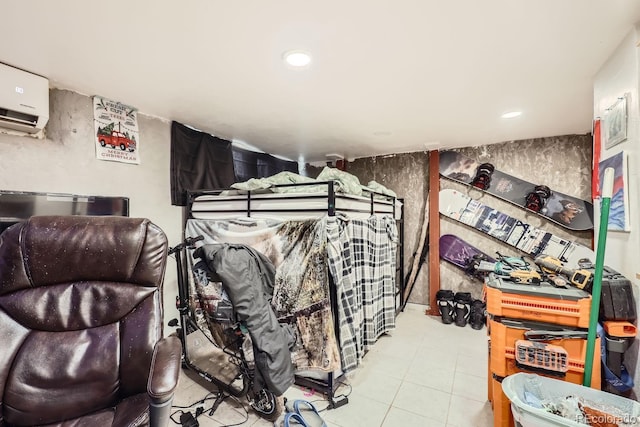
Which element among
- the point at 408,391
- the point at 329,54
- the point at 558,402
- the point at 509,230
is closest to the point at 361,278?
the point at 408,391

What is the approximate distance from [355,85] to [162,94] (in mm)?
1527

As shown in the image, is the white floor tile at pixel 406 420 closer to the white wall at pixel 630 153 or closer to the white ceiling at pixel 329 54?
the white wall at pixel 630 153

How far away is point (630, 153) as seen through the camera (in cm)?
142

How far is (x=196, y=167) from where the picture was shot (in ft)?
10.3

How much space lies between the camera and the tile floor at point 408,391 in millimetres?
1932

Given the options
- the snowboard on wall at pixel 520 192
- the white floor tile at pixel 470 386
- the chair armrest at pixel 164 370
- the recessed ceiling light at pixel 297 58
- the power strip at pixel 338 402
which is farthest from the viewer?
the snowboard on wall at pixel 520 192

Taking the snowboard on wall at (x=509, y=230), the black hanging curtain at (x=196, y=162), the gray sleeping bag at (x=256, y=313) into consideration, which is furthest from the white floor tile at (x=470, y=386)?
the black hanging curtain at (x=196, y=162)

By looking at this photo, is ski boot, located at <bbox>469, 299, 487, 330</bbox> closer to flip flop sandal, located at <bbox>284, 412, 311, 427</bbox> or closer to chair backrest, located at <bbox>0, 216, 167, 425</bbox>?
flip flop sandal, located at <bbox>284, 412, 311, 427</bbox>

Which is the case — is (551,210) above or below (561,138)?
below

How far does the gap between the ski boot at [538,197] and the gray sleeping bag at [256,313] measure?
11.1 ft

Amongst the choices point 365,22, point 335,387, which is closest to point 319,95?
point 365,22

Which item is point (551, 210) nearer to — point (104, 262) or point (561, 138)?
point (561, 138)

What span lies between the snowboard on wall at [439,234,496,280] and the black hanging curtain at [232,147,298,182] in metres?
2.73

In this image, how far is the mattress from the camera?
7.44 feet
